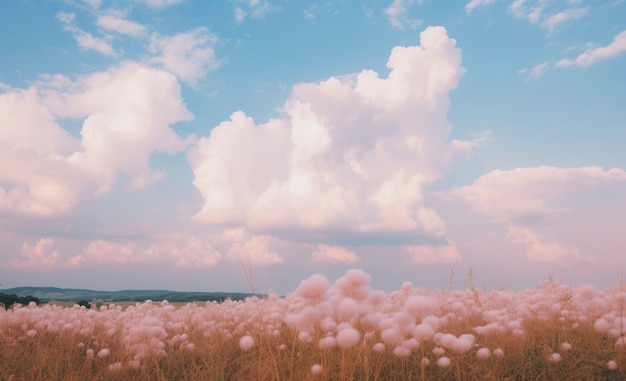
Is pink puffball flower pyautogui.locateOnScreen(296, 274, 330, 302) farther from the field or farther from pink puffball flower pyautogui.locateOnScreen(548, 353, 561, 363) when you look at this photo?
pink puffball flower pyautogui.locateOnScreen(548, 353, 561, 363)

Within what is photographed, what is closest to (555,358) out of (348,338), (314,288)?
(348,338)

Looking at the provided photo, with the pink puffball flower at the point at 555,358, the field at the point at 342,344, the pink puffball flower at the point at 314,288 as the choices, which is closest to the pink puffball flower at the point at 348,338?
the field at the point at 342,344

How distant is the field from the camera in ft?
15.4

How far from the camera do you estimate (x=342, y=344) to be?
4309 millimetres

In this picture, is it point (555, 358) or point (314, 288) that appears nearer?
point (314, 288)

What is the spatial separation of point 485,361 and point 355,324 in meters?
2.81

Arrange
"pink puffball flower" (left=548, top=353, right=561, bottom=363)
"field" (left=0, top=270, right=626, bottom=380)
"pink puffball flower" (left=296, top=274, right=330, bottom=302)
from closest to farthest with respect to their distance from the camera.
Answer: "pink puffball flower" (left=296, top=274, right=330, bottom=302), "field" (left=0, top=270, right=626, bottom=380), "pink puffball flower" (left=548, top=353, right=561, bottom=363)

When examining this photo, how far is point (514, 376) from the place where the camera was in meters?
5.39

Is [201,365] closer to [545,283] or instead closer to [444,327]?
[444,327]

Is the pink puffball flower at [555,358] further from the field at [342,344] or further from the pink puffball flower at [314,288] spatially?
the pink puffball flower at [314,288]

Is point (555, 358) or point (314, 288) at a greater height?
point (314, 288)

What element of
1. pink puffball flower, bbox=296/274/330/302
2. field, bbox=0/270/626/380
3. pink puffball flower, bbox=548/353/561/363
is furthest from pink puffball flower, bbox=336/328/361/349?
pink puffball flower, bbox=548/353/561/363

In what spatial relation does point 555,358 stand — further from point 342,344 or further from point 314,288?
point 314,288

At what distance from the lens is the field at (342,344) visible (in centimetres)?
469
